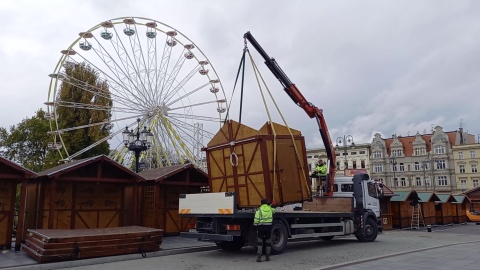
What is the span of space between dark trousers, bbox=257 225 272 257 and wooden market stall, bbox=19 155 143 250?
7028 mm

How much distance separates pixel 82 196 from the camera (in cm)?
1619

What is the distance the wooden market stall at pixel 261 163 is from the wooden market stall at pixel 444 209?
2439 cm

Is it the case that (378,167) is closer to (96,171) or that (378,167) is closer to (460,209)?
(460,209)

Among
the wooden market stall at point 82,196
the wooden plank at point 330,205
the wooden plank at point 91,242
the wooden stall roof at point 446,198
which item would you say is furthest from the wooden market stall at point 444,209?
the wooden plank at point 91,242

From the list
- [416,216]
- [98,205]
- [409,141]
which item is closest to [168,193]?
[98,205]

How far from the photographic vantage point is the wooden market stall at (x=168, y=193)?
1770 cm

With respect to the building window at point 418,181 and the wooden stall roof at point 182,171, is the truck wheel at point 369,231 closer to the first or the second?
the wooden stall roof at point 182,171

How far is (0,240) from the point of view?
13312mm

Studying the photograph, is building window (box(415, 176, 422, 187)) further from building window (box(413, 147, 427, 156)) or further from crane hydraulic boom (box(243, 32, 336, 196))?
crane hydraulic boom (box(243, 32, 336, 196))

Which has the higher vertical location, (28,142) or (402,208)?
(28,142)

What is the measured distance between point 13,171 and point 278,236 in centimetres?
910

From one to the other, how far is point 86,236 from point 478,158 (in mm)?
68560

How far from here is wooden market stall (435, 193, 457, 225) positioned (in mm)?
33144

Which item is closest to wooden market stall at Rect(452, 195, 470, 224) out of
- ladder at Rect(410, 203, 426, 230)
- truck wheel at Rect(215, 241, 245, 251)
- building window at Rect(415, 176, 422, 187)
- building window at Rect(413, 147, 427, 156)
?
ladder at Rect(410, 203, 426, 230)
